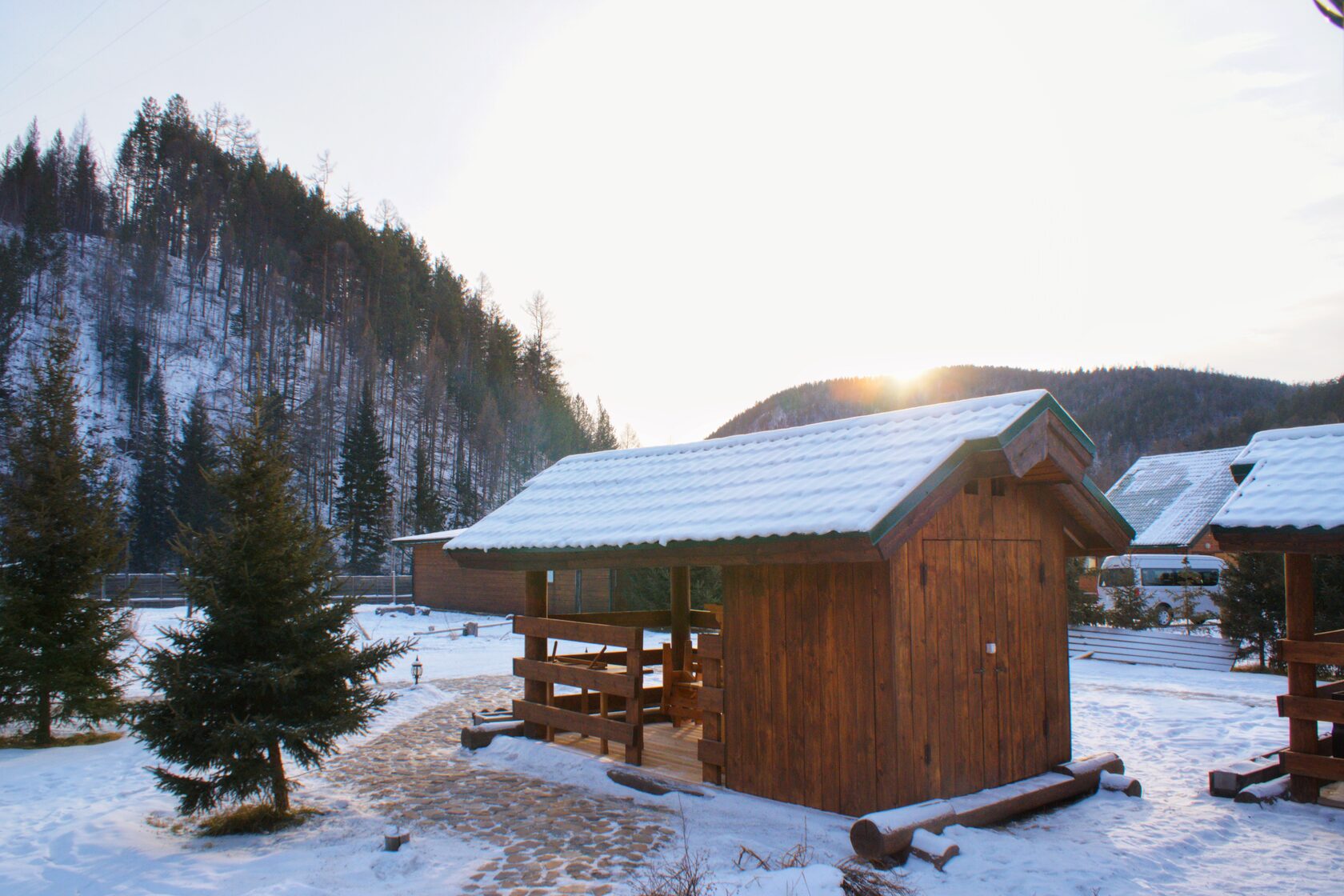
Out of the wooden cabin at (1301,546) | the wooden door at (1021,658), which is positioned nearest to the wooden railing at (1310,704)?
the wooden cabin at (1301,546)

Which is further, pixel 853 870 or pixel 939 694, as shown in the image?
pixel 939 694

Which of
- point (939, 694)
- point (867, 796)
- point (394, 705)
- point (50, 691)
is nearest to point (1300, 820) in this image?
point (939, 694)

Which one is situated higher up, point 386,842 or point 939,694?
point 939,694

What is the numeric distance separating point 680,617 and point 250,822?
5.77m

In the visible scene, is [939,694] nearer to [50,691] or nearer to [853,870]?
[853,870]

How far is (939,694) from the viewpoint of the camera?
6.78 m

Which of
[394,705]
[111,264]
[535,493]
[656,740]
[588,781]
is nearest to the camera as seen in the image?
[588,781]

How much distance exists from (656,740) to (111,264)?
2310 inches

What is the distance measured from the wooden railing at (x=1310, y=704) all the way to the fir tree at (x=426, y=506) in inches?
1619

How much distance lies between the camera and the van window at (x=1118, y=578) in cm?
2051

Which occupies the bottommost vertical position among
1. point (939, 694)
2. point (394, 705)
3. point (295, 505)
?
point (394, 705)

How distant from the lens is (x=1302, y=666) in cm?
739

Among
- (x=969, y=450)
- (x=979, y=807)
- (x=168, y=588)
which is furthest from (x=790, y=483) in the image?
(x=168, y=588)

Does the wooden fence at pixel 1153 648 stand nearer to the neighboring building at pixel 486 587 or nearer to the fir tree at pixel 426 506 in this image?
the neighboring building at pixel 486 587
